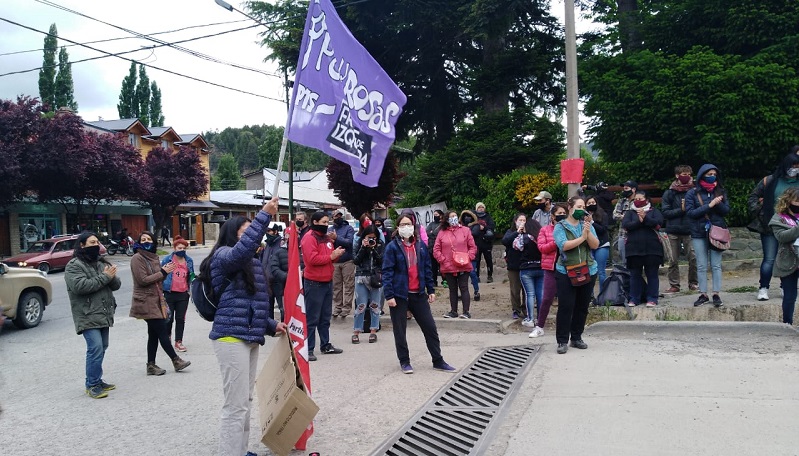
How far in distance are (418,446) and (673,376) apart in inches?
112

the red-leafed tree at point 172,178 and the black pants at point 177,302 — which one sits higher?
the red-leafed tree at point 172,178

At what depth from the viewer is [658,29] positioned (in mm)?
14023

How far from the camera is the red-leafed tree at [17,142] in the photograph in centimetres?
2777

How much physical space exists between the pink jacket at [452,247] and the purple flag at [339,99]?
159 inches

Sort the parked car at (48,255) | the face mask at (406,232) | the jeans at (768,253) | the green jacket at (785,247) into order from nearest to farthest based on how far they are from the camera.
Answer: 1. the green jacket at (785,247)
2. the face mask at (406,232)
3. the jeans at (768,253)
4. the parked car at (48,255)

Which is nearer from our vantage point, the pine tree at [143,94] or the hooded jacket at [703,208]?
the hooded jacket at [703,208]

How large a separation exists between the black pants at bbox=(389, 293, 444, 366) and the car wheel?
794 cm

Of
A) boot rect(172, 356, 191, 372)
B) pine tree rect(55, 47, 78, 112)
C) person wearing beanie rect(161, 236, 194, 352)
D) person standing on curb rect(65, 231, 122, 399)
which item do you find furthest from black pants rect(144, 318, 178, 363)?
pine tree rect(55, 47, 78, 112)

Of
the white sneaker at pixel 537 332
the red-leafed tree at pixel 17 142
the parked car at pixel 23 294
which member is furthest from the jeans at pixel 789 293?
the red-leafed tree at pixel 17 142

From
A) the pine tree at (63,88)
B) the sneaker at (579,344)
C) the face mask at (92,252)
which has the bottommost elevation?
the sneaker at (579,344)

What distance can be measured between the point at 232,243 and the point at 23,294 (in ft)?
29.0

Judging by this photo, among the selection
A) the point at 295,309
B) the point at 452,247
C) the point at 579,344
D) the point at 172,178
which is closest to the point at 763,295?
the point at 579,344

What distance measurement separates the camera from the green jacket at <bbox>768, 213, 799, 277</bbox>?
22.7 feet

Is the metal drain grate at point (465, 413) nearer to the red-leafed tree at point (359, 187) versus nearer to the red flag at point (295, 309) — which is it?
the red flag at point (295, 309)
